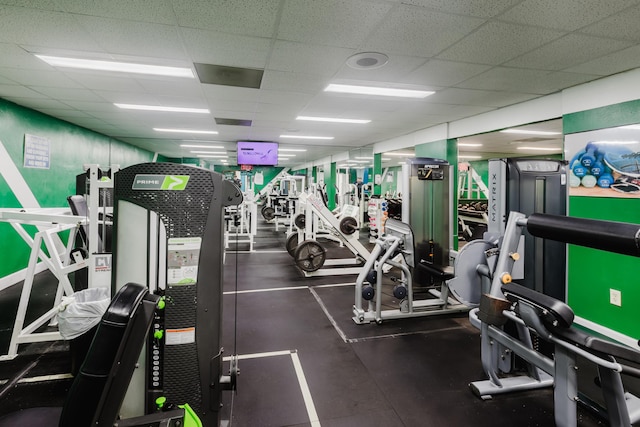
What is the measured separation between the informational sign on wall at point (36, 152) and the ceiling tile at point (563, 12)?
6303mm

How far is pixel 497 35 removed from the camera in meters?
2.38

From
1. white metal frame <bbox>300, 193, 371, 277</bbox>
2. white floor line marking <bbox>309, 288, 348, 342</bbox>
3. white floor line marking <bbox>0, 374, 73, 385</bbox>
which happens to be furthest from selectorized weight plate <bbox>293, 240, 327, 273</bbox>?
white floor line marking <bbox>0, 374, 73, 385</bbox>

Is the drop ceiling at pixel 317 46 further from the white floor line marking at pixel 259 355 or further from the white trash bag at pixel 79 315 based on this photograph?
the white floor line marking at pixel 259 355

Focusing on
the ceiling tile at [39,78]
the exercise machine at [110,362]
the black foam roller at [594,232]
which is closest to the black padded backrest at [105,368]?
the exercise machine at [110,362]

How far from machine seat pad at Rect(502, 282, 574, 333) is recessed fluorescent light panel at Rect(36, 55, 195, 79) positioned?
11.2 feet

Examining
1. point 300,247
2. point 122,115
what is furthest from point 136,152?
point 300,247

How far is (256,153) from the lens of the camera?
8.04 m

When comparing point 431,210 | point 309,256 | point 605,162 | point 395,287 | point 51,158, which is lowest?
point 395,287

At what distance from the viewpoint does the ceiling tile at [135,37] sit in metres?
2.26

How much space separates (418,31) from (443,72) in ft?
3.28

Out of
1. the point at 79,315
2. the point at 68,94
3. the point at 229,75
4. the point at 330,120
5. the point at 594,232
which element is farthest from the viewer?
the point at 330,120

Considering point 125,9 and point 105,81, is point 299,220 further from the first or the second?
point 125,9

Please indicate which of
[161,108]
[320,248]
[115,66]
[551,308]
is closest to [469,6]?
[551,308]

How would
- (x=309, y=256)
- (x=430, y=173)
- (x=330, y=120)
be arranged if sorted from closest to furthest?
(x=430, y=173)
(x=309, y=256)
(x=330, y=120)
